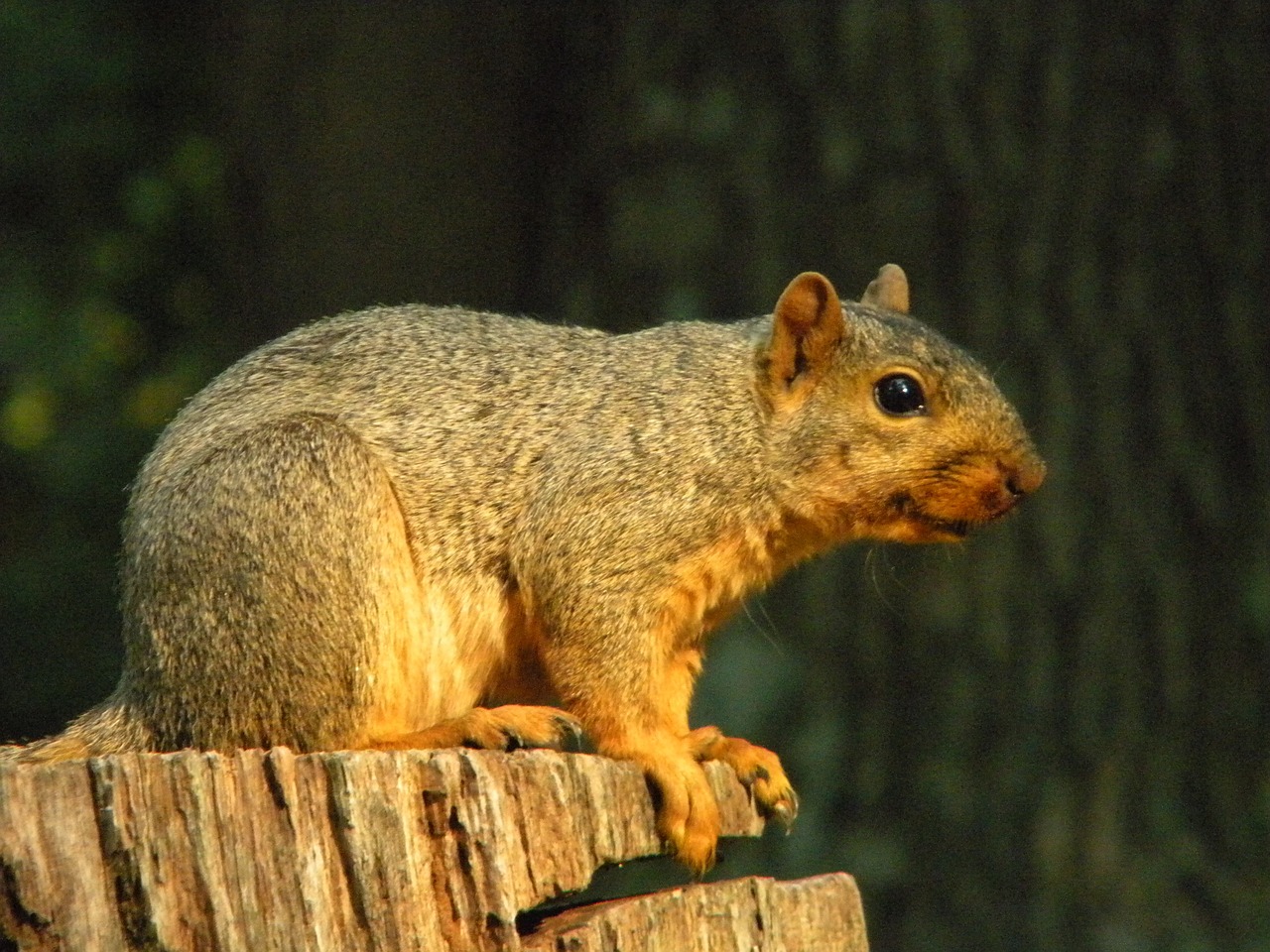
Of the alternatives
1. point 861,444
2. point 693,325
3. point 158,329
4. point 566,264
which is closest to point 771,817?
point 861,444

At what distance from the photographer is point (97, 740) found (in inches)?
119

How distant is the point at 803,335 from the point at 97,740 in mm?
1573

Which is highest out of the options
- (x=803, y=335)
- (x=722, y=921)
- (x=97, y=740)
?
(x=803, y=335)

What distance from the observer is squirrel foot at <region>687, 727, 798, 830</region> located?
325 centimetres

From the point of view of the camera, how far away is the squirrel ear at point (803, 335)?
344cm

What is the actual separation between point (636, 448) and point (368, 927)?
51.0 inches

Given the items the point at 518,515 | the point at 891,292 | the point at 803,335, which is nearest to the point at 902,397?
the point at 803,335

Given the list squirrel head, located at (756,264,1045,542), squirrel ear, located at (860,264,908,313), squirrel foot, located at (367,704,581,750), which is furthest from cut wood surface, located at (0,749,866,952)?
squirrel ear, located at (860,264,908,313)

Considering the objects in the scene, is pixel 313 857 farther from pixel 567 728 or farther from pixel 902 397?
pixel 902 397

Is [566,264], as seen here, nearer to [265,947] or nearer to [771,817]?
[771,817]

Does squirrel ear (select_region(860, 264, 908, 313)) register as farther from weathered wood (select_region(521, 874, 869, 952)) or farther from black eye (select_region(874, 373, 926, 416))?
weathered wood (select_region(521, 874, 869, 952))

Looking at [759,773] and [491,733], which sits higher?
[491,733]

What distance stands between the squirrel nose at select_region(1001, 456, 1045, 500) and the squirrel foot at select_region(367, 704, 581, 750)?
1.01m

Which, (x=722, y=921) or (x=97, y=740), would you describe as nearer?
(x=722, y=921)
